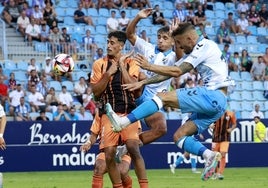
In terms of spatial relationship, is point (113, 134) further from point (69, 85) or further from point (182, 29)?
point (69, 85)

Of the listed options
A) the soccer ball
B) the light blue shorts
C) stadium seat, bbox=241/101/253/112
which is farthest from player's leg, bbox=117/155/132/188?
stadium seat, bbox=241/101/253/112

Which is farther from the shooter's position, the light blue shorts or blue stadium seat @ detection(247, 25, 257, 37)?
blue stadium seat @ detection(247, 25, 257, 37)

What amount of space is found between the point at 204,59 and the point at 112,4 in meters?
21.0

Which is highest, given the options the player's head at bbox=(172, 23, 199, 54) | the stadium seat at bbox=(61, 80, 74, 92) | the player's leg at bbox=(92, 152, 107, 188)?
the player's head at bbox=(172, 23, 199, 54)

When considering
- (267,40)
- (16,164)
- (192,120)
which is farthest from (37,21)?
(192,120)

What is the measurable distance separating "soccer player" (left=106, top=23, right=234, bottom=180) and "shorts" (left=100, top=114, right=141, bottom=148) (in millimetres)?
682

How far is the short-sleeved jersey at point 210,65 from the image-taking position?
1490cm

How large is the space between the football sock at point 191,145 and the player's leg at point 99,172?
4.10 feet

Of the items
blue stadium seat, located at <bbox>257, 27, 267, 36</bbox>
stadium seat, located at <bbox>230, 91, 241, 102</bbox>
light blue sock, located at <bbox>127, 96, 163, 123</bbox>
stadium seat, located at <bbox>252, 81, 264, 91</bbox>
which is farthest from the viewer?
blue stadium seat, located at <bbox>257, 27, 267, 36</bbox>

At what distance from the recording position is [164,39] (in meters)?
17.4

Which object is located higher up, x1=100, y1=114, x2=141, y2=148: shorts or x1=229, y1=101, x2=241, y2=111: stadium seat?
x1=100, y1=114, x2=141, y2=148: shorts

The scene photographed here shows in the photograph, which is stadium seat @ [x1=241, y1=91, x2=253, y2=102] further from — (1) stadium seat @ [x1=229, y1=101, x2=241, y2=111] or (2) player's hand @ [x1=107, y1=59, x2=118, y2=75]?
(2) player's hand @ [x1=107, y1=59, x2=118, y2=75]

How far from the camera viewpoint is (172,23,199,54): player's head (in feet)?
→ 49.5

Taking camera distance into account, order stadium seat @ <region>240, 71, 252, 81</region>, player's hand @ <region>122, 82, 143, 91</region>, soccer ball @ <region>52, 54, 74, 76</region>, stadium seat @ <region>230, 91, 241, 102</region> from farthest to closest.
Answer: stadium seat @ <region>240, 71, 252, 81</region>
stadium seat @ <region>230, 91, 241, 102</region>
soccer ball @ <region>52, 54, 74, 76</region>
player's hand @ <region>122, 82, 143, 91</region>
